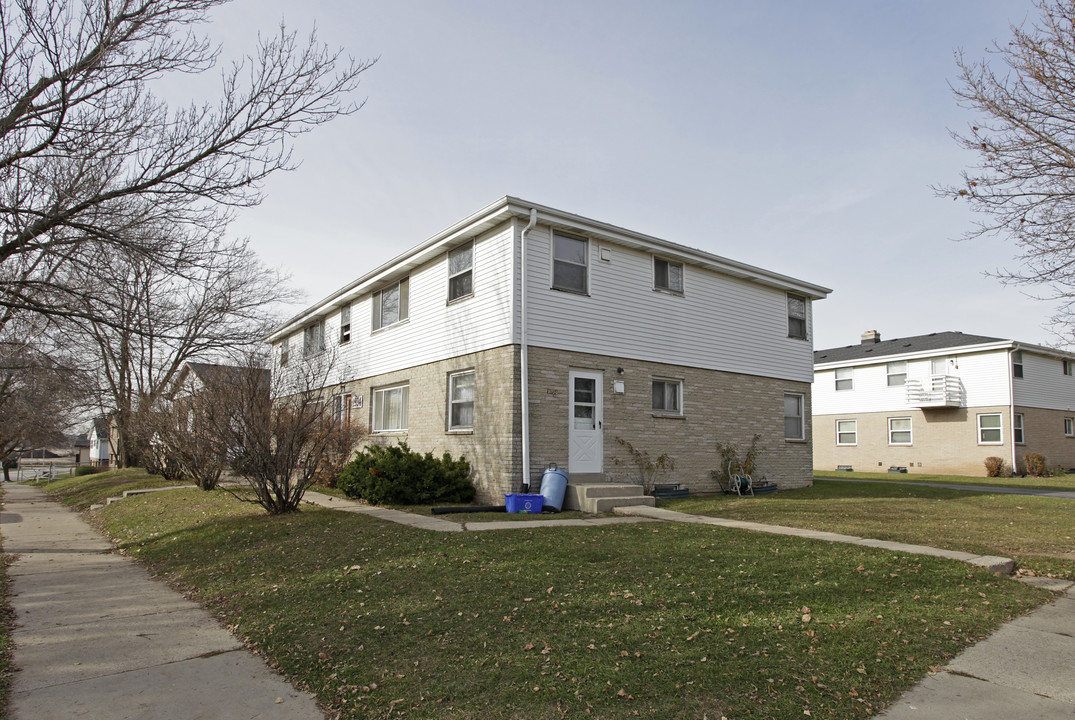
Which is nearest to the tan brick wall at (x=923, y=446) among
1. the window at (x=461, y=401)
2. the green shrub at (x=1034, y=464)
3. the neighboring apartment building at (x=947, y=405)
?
the neighboring apartment building at (x=947, y=405)

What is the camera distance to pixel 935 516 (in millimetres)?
11406

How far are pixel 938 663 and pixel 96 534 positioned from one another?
1313cm

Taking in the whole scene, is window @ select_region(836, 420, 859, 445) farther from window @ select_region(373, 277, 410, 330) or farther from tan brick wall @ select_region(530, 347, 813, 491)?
window @ select_region(373, 277, 410, 330)

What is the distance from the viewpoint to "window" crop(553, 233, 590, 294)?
13.1 metres

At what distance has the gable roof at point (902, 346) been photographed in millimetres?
27781

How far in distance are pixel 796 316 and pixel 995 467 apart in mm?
13215

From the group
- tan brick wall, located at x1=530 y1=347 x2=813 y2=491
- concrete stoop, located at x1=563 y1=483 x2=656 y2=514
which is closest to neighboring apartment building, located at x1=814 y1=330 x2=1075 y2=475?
tan brick wall, located at x1=530 y1=347 x2=813 y2=491

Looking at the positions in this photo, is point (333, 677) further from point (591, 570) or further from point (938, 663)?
point (938, 663)

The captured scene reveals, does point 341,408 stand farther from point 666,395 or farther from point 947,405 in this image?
point 947,405

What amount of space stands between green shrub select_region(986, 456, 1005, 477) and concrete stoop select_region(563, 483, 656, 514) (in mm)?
→ 19598

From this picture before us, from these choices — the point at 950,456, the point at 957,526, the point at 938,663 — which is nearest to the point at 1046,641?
the point at 938,663

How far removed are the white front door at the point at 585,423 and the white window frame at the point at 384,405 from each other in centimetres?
495

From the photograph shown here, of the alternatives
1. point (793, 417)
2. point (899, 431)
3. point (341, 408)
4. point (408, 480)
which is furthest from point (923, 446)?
point (408, 480)

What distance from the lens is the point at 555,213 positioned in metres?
12.7
